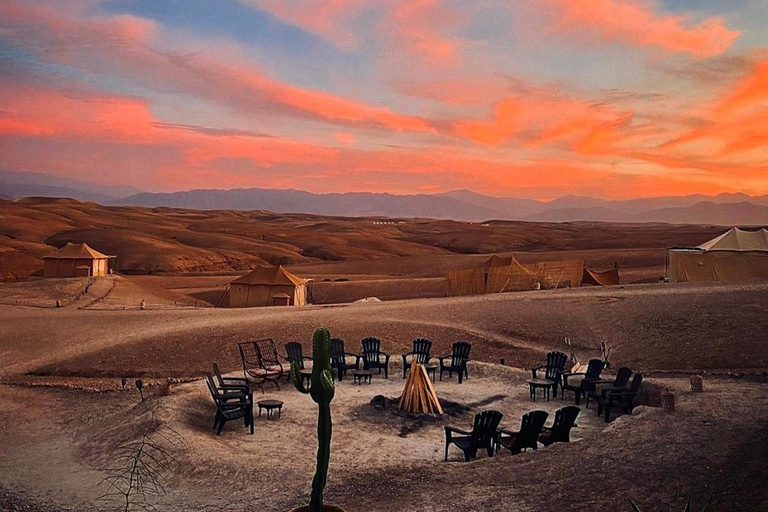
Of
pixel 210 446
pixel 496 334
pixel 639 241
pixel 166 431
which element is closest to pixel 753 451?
pixel 210 446

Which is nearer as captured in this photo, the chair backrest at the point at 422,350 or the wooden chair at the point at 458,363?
the wooden chair at the point at 458,363

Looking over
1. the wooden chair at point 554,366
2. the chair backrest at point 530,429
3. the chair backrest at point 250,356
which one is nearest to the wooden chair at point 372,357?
the chair backrest at point 250,356

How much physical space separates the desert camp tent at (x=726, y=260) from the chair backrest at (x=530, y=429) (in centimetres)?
2509

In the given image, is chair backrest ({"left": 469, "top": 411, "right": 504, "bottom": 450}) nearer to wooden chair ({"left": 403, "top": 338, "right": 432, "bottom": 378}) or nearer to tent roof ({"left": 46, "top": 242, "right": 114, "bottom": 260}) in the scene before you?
wooden chair ({"left": 403, "top": 338, "right": 432, "bottom": 378})

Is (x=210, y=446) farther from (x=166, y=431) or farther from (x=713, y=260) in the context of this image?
(x=713, y=260)

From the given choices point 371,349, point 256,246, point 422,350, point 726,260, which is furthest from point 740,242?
point 256,246

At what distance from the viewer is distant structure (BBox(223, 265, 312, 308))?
32.7m

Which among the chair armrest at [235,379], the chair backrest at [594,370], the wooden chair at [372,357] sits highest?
the chair backrest at [594,370]

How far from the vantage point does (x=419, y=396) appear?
13.5 m

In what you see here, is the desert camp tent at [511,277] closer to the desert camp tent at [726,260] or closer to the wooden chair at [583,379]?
the desert camp tent at [726,260]

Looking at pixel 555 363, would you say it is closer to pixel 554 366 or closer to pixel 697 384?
pixel 554 366

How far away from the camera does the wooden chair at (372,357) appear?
17188 mm

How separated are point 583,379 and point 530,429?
480 cm

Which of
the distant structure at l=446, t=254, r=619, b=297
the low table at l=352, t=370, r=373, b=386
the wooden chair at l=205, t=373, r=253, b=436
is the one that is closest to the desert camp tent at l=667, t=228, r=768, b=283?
the distant structure at l=446, t=254, r=619, b=297
